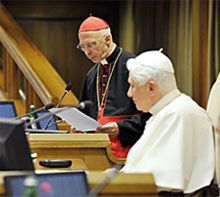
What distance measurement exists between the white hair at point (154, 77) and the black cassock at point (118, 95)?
1.33 metres

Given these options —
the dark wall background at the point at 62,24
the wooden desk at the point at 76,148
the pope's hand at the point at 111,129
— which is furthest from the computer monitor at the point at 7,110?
the dark wall background at the point at 62,24

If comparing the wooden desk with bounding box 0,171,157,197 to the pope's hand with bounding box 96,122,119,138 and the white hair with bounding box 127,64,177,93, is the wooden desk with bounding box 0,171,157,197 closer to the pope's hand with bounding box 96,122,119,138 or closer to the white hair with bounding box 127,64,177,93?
the white hair with bounding box 127,64,177,93

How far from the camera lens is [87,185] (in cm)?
203

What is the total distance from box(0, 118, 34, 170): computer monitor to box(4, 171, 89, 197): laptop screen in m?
0.17

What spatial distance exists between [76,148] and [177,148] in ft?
3.71

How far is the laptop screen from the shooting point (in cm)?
190

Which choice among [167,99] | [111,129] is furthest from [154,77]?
[111,129]

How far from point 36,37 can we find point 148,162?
7.09 metres

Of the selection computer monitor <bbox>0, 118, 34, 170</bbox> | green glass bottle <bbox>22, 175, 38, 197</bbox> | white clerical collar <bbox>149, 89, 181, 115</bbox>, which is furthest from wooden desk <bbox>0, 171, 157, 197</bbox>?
white clerical collar <bbox>149, 89, 181, 115</bbox>

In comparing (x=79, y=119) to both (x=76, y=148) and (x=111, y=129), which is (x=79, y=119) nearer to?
(x=76, y=148)

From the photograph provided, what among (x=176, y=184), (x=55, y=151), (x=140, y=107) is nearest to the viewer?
(x=176, y=184)

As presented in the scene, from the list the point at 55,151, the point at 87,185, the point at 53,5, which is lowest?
the point at 55,151

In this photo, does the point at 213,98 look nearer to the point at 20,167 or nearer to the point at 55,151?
the point at 55,151

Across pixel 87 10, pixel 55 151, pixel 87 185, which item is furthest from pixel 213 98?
pixel 87 10
